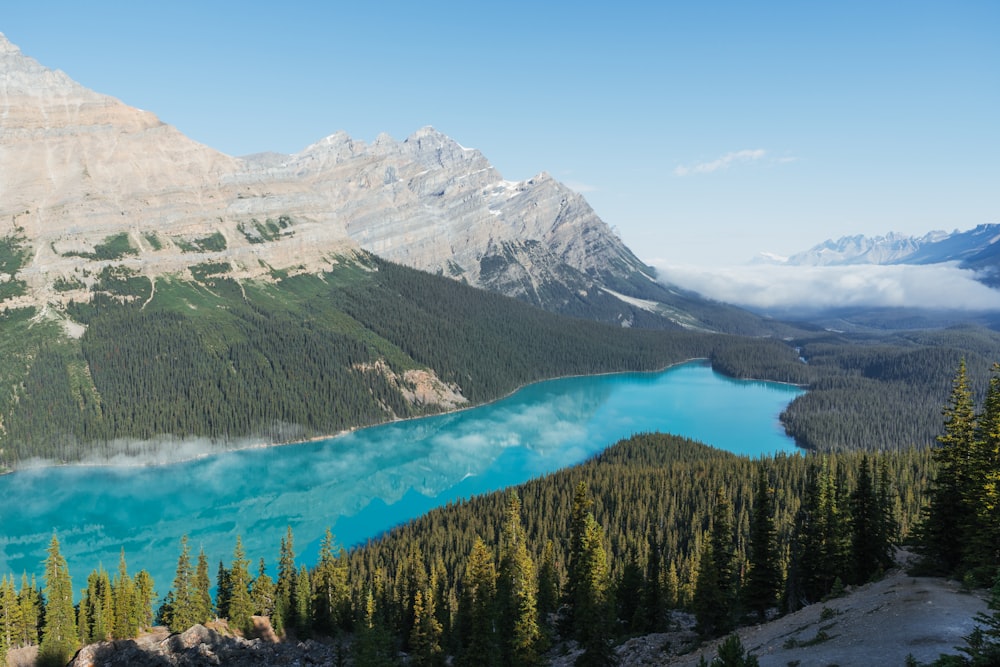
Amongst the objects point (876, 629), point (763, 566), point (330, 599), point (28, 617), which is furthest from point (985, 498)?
point (28, 617)

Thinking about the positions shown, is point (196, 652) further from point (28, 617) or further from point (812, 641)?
point (812, 641)

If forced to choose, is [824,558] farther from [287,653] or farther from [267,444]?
[267,444]

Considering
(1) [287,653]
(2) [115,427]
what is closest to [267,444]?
(2) [115,427]

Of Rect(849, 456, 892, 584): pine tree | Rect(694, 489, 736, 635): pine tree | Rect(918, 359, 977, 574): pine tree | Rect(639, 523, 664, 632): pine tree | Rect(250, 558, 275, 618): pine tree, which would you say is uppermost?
Rect(918, 359, 977, 574): pine tree

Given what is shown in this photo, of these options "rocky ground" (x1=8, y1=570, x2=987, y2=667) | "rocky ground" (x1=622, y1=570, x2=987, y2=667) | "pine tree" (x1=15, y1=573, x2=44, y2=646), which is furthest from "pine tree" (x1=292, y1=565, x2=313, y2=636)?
"rocky ground" (x1=622, y1=570, x2=987, y2=667)

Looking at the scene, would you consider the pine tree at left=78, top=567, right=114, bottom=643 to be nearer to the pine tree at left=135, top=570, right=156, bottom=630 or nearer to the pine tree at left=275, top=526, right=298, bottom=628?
the pine tree at left=135, top=570, right=156, bottom=630
